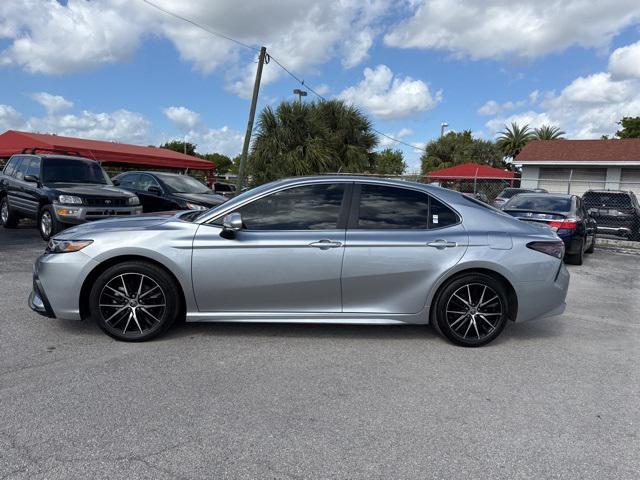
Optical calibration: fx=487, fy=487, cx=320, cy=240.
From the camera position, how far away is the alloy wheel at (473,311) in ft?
14.6

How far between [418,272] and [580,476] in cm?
207

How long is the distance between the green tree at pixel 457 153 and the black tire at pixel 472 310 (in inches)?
1815

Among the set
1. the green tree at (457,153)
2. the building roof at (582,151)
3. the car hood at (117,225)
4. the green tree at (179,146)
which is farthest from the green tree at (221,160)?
the car hood at (117,225)

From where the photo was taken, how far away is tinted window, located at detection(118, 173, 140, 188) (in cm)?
1223

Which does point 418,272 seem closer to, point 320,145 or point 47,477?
point 47,477

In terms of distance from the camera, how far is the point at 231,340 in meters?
4.49

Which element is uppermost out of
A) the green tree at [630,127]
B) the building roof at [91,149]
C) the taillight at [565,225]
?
the green tree at [630,127]

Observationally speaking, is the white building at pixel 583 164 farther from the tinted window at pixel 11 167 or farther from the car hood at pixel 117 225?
the car hood at pixel 117 225

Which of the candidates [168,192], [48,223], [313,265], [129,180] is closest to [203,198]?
[168,192]

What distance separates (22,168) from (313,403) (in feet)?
32.8

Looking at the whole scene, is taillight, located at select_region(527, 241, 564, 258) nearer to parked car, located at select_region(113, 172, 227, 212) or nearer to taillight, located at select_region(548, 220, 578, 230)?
taillight, located at select_region(548, 220, 578, 230)

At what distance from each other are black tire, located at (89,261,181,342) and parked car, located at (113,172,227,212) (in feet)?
21.0

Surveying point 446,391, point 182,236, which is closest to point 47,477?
point 182,236

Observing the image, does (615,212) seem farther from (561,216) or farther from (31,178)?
(31,178)
